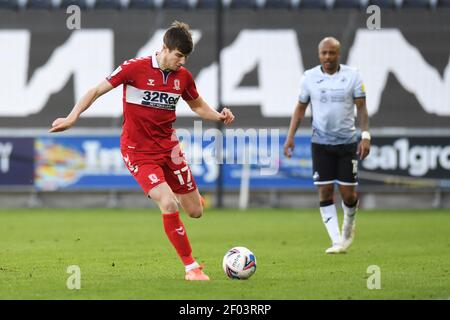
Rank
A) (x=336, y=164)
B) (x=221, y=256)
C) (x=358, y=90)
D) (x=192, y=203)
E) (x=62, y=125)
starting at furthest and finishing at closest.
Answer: (x=336, y=164)
(x=358, y=90)
(x=221, y=256)
(x=192, y=203)
(x=62, y=125)

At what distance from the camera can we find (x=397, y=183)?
74.5ft

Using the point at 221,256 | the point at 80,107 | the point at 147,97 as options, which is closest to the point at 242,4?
the point at 221,256

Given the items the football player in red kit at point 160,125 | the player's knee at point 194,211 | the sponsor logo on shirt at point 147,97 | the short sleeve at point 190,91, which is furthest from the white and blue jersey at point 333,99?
the sponsor logo on shirt at point 147,97

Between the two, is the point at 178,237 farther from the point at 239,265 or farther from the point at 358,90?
the point at 358,90

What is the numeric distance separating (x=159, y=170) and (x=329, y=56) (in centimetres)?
365

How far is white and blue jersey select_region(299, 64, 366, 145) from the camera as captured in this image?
42.0ft

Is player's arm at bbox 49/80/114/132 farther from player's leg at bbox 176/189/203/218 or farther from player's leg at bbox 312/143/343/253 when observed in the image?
player's leg at bbox 312/143/343/253

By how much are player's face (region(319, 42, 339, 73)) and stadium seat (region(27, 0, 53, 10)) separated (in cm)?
1208

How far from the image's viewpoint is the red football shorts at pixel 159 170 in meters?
9.59

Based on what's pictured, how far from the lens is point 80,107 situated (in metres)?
9.41

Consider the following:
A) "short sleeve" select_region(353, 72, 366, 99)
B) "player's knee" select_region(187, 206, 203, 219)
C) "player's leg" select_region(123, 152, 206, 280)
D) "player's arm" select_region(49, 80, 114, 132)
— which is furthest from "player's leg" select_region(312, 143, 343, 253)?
"player's arm" select_region(49, 80, 114, 132)

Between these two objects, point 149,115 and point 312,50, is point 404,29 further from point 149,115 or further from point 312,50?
point 149,115
